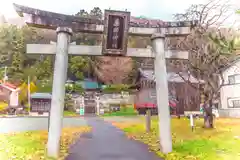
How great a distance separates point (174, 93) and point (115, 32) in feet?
17.8

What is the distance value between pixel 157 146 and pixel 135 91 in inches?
152

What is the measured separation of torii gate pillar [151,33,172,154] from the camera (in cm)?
352

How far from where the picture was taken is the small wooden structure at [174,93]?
778 cm

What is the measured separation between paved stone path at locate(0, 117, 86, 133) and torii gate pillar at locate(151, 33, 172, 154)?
2.36 metres

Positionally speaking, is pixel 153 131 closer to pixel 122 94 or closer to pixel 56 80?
pixel 122 94

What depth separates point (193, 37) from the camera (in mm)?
5570

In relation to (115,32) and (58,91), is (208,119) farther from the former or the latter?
(58,91)

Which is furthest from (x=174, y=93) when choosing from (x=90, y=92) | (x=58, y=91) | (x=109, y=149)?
(x=58, y=91)

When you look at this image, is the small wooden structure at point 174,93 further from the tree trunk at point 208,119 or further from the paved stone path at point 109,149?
the paved stone path at point 109,149

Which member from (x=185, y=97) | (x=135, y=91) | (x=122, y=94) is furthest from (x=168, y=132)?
(x=185, y=97)

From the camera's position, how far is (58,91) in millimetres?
3348

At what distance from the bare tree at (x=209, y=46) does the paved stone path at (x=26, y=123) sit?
10.4 feet

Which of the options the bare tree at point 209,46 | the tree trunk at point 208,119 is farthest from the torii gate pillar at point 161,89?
the tree trunk at point 208,119

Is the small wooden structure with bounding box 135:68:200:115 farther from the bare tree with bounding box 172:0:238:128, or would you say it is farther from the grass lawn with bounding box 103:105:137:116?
the bare tree with bounding box 172:0:238:128
